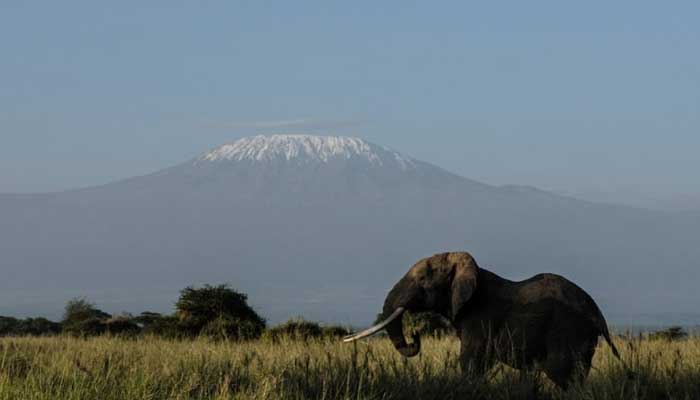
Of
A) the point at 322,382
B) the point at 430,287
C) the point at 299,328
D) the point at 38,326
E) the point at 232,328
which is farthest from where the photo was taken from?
the point at 38,326

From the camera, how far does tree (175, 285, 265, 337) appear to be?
27.7 metres

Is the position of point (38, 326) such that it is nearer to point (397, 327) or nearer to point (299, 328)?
point (299, 328)

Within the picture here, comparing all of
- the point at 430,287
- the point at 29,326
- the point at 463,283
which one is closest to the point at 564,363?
the point at 463,283

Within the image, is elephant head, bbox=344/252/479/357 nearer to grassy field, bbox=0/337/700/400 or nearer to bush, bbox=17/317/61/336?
grassy field, bbox=0/337/700/400

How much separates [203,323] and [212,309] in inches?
16.0

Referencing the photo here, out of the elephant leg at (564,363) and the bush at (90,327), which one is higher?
the bush at (90,327)

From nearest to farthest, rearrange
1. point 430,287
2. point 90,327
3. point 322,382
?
point 322,382
point 430,287
point 90,327

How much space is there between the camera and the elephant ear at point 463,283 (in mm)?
14250

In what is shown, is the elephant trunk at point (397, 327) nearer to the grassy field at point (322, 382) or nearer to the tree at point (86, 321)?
the grassy field at point (322, 382)

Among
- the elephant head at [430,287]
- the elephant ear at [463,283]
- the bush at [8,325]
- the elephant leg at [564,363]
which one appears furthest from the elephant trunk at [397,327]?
the bush at [8,325]

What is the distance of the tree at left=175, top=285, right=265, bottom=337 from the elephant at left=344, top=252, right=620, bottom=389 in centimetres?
1295

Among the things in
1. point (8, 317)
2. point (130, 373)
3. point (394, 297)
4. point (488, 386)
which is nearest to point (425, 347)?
point (394, 297)

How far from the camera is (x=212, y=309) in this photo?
28344mm

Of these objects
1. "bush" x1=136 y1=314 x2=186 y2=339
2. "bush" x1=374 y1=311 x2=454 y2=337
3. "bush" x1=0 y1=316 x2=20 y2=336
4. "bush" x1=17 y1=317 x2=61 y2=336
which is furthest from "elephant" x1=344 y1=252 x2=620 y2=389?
"bush" x1=0 y1=316 x2=20 y2=336
